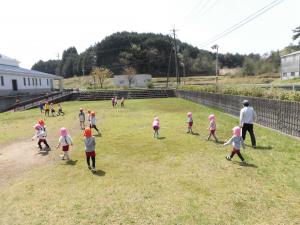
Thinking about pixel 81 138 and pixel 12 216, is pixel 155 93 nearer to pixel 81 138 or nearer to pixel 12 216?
pixel 81 138

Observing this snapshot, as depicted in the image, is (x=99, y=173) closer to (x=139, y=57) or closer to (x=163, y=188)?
(x=163, y=188)

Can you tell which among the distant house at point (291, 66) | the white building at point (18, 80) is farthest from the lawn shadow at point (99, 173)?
the distant house at point (291, 66)

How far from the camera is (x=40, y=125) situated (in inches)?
476

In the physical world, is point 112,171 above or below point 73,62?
below

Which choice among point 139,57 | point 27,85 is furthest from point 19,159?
point 139,57

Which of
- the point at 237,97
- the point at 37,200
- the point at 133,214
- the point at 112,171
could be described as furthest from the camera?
the point at 237,97

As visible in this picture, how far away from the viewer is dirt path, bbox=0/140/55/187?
9.19 m

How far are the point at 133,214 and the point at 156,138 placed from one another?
766 cm

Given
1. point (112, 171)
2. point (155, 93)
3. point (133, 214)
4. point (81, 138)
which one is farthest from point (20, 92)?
point (133, 214)

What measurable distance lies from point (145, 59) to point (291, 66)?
69.1 meters

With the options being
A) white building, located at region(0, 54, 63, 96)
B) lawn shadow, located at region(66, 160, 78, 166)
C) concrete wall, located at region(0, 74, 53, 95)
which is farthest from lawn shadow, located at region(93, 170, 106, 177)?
concrete wall, located at region(0, 74, 53, 95)

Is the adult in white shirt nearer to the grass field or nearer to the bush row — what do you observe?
the grass field

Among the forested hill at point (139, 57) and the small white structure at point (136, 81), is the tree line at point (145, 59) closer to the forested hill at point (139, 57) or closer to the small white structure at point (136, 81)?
the forested hill at point (139, 57)

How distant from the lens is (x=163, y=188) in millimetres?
7254
